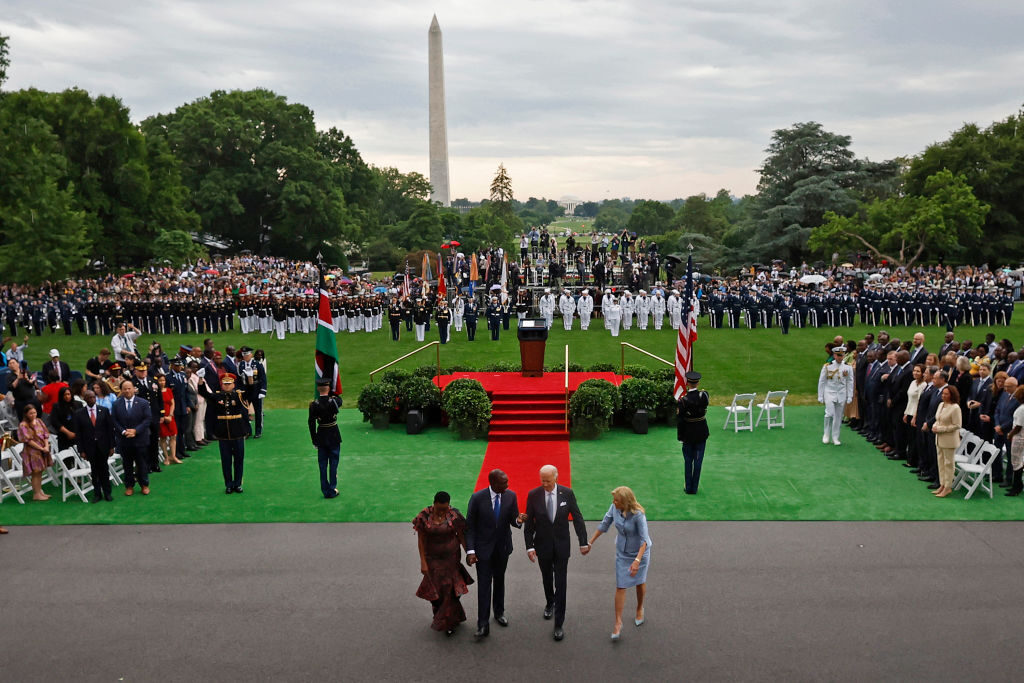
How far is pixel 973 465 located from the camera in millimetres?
11914

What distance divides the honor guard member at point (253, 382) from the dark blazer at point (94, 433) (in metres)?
3.17


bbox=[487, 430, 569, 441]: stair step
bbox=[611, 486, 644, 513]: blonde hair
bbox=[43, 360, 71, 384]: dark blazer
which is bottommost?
bbox=[487, 430, 569, 441]: stair step

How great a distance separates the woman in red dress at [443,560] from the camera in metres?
7.61

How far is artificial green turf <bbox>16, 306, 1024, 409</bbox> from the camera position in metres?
A: 21.5

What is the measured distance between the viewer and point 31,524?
11.2 meters

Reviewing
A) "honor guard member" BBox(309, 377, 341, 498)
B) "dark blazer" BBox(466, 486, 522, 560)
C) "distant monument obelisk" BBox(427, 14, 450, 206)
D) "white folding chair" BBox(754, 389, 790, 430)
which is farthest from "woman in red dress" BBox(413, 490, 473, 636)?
"distant monument obelisk" BBox(427, 14, 450, 206)

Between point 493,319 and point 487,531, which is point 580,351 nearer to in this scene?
point 493,319

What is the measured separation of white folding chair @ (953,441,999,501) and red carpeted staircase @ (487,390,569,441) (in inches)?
249

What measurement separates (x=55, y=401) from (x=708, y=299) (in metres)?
24.8

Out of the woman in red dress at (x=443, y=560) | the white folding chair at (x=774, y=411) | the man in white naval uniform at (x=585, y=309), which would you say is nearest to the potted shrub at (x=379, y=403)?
the white folding chair at (x=774, y=411)

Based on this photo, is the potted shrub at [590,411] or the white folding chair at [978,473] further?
the potted shrub at [590,411]

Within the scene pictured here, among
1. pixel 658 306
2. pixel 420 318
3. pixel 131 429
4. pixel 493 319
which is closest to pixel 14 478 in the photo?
pixel 131 429

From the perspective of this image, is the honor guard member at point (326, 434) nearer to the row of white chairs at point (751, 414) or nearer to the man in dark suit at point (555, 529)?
the man in dark suit at point (555, 529)

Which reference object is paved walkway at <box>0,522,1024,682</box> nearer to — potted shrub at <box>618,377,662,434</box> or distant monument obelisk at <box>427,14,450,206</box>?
potted shrub at <box>618,377,662,434</box>
